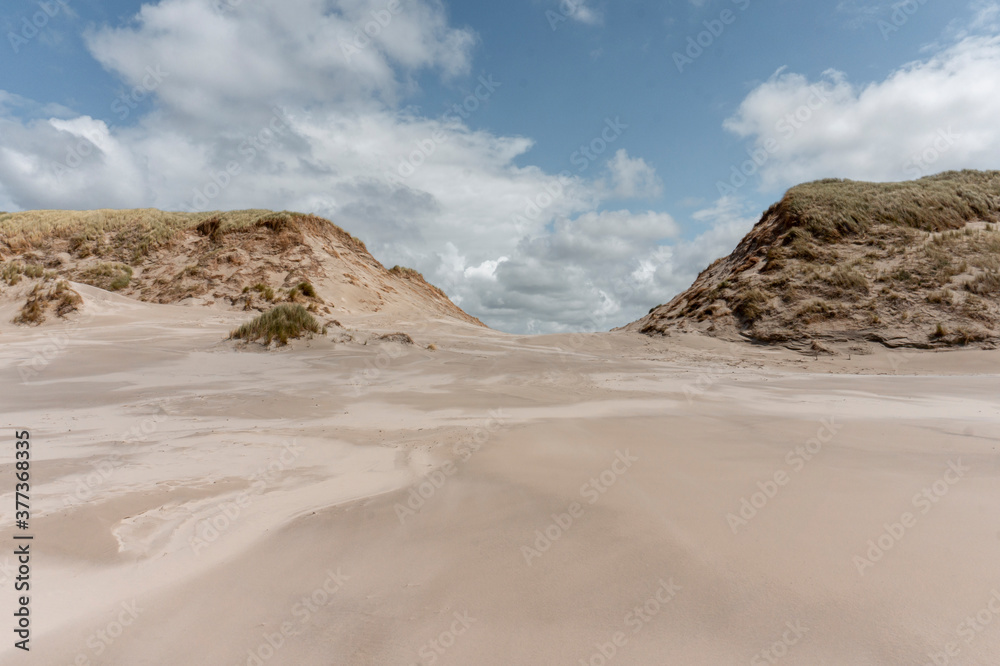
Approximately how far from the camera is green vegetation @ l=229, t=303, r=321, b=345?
8469 mm

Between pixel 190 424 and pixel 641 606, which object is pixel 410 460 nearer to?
pixel 641 606

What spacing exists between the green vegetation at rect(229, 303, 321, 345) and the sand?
356 centimetres

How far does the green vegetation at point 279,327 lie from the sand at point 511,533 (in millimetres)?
3559

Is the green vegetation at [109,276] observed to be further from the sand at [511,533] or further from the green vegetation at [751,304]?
the green vegetation at [751,304]

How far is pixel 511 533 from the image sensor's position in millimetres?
2133

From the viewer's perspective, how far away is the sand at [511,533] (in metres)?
1.47

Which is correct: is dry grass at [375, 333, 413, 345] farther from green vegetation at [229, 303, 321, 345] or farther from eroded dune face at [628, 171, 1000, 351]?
eroded dune face at [628, 171, 1000, 351]

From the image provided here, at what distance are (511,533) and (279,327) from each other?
301 inches

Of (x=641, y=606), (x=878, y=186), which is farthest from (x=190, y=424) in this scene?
(x=878, y=186)

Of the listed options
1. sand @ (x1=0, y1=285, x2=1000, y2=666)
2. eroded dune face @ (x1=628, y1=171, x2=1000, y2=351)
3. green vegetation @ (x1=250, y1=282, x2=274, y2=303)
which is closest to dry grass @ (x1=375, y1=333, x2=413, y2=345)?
sand @ (x1=0, y1=285, x2=1000, y2=666)

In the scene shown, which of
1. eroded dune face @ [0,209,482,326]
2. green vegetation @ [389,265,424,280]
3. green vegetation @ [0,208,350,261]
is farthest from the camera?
green vegetation @ [389,265,424,280]

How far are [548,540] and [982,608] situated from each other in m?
1.40

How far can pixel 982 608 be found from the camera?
58.1 inches

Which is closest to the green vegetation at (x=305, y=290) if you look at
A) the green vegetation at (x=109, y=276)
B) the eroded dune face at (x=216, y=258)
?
the eroded dune face at (x=216, y=258)
